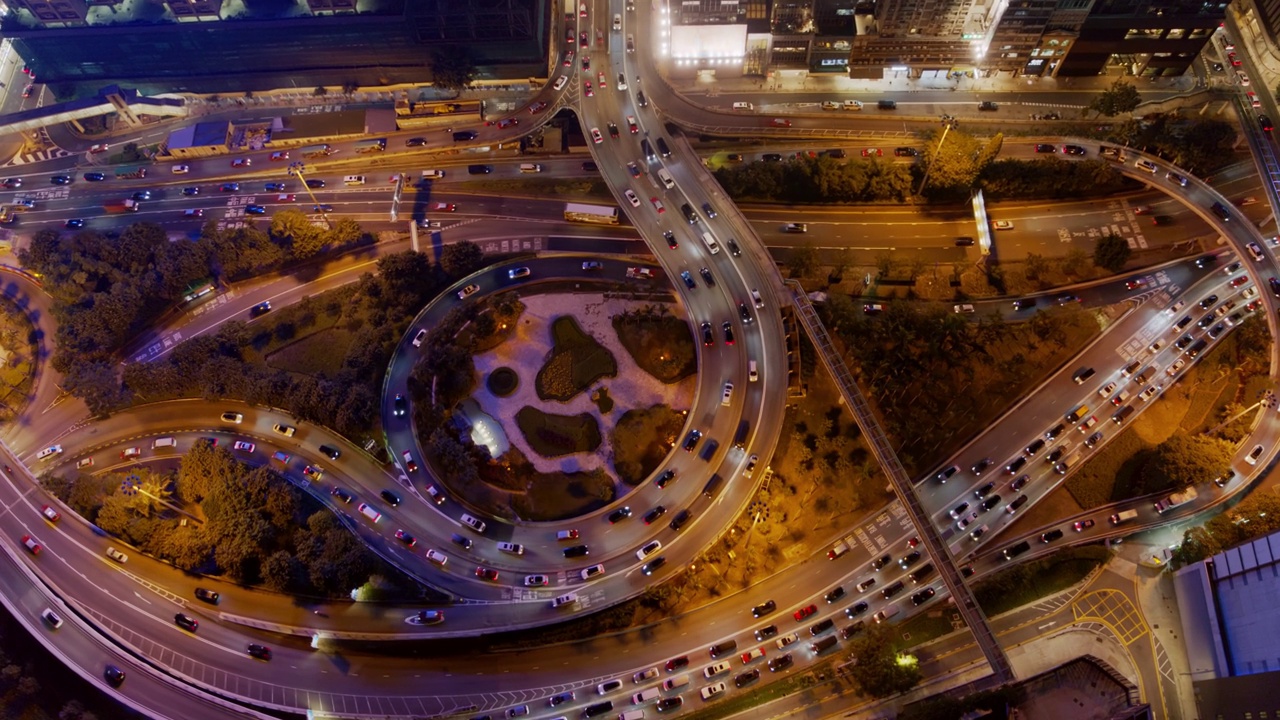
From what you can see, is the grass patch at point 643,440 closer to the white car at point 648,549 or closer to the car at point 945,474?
the white car at point 648,549

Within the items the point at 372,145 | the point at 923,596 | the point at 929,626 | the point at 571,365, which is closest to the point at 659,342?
the point at 571,365

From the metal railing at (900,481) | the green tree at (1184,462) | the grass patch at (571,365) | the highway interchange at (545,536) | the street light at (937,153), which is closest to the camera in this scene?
the metal railing at (900,481)

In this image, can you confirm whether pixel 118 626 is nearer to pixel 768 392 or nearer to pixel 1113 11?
pixel 768 392

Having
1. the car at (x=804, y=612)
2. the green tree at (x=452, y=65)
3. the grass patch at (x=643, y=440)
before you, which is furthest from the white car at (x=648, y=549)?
the green tree at (x=452, y=65)

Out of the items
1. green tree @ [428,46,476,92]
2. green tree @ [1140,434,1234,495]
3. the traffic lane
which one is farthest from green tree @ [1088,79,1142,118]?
green tree @ [428,46,476,92]

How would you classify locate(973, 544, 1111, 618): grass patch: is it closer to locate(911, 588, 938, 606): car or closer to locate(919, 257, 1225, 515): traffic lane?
locate(911, 588, 938, 606): car

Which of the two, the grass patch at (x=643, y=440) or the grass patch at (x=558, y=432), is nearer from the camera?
the grass patch at (x=643, y=440)

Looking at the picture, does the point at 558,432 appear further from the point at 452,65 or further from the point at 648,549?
the point at 452,65
